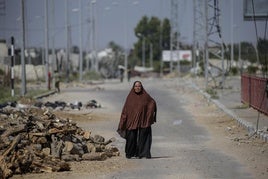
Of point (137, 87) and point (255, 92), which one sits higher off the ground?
point (137, 87)

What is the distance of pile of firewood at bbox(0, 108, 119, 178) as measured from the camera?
11.6 m

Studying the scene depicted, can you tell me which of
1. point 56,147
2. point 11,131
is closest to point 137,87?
point 56,147

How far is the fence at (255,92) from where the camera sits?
22359 millimetres

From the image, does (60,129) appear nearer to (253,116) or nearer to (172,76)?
(253,116)

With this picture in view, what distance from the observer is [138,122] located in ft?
44.7

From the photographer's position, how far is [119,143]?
16547 millimetres

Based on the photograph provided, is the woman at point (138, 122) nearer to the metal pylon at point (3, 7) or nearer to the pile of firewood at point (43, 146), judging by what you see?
the pile of firewood at point (43, 146)

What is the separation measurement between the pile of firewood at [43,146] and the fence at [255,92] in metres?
7.35

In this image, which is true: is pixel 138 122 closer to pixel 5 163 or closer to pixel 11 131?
pixel 11 131

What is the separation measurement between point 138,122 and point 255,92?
482 inches

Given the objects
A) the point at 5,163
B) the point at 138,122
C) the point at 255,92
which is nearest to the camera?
the point at 5,163

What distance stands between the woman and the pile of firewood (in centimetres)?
53

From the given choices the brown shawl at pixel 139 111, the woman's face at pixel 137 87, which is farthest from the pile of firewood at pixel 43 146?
the woman's face at pixel 137 87

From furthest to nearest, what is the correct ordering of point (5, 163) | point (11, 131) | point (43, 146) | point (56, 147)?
point (11, 131)
point (43, 146)
point (56, 147)
point (5, 163)
